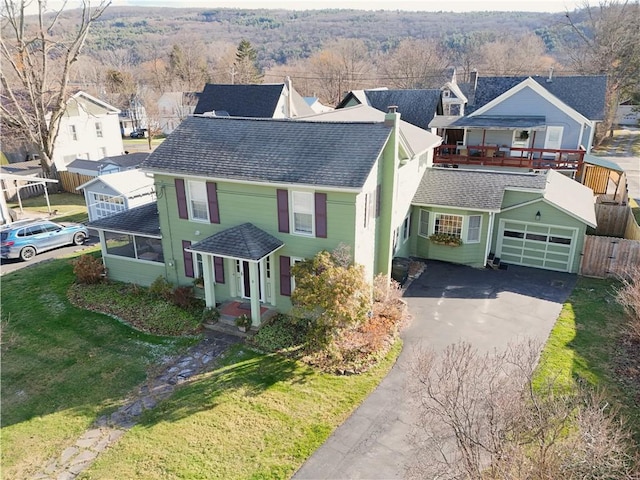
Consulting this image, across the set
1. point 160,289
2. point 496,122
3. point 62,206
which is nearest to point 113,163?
point 62,206

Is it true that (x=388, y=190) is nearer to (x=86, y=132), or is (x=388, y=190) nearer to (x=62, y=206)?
(x=62, y=206)

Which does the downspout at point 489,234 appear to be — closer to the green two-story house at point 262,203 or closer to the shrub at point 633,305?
the green two-story house at point 262,203

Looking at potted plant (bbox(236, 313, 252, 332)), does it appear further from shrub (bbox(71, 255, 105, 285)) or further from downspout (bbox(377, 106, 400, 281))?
shrub (bbox(71, 255, 105, 285))

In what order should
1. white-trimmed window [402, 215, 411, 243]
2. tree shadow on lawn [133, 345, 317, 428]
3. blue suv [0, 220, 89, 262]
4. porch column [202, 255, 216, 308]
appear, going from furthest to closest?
1. blue suv [0, 220, 89, 262]
2. white-trimmed window [402, 215, 411, 243]
3. porch column [202, 255, 216, 308]
4. tree shadow on lawn [133, 345, 317, 428]

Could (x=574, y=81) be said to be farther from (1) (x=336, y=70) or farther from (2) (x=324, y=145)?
(1) (x=336, y=70)

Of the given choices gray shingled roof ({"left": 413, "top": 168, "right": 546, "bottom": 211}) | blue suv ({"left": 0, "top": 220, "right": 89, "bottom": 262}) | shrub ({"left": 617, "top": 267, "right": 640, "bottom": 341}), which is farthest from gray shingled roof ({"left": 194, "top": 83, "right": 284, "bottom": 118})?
shrub ({"left": 617, "top": 267, "right": 640, "bottom": 341})

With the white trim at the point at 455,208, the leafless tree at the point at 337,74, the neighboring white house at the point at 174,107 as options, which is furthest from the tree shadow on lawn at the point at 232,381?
the leafless tree at the point at 337,74
